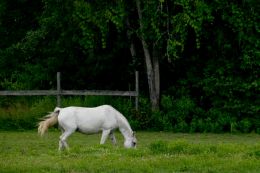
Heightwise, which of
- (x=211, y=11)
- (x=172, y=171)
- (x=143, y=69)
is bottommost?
(x=172, y=171)

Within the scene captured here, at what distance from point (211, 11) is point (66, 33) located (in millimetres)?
6509

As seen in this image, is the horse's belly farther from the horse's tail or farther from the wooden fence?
the wooden fence

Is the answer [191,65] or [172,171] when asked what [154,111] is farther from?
[172,171]

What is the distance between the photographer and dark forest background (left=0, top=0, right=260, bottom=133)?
26391mm

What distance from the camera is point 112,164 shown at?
1184 cm

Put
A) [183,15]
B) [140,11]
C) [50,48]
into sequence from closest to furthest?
[183,15]
[140,11]
[50,48]

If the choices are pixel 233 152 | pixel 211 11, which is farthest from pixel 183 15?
pixel 233 152

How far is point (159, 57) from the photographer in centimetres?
2905

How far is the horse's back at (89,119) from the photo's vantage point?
1798 centimetres

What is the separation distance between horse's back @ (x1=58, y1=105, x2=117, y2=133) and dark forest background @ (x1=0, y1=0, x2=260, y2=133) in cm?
753

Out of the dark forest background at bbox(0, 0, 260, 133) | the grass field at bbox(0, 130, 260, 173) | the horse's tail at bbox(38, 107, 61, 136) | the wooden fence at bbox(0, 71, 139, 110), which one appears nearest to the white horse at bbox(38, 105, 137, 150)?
the horse's tail at bbox(38, 107, 61, 136)

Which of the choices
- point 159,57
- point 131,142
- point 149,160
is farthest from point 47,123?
point 159,57

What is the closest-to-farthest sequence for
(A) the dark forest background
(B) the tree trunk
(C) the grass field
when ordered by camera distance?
(C) the grass field, (A) the dark forest background, (B) the tree trunk

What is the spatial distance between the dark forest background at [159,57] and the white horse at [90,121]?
24.6 feet
